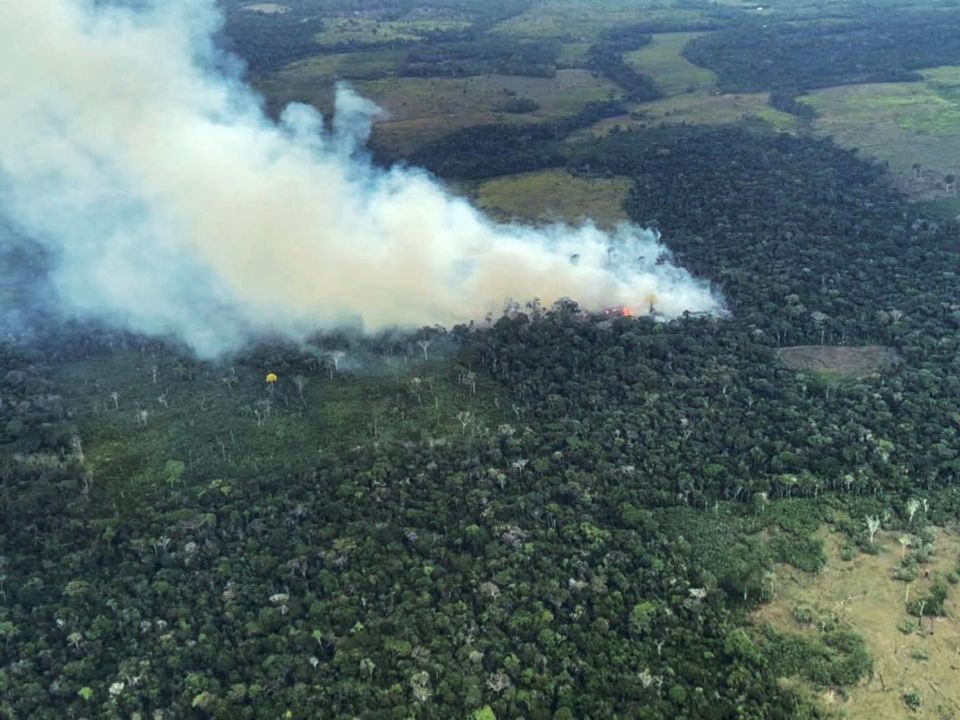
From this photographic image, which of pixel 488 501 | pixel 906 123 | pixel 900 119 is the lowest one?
pixel 488 501

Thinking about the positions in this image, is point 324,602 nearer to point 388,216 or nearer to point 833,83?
point 388,216

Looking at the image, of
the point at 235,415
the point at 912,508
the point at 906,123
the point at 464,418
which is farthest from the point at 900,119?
the point at 235,415

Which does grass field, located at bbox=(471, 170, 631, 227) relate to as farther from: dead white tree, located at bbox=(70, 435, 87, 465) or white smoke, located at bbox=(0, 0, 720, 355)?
dead white tree, located at bbox=(70, 435, 87, 465)

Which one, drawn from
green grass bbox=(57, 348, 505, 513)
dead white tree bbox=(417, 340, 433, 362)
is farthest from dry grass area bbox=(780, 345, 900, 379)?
dead white tree bbox=(417, 340, 433, 362)

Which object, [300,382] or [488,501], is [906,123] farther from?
[488,501]

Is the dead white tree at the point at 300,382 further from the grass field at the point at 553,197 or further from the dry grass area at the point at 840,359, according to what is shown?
the grass field at the point at 553,197

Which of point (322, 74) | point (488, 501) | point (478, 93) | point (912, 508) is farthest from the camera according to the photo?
point (322, 74)
